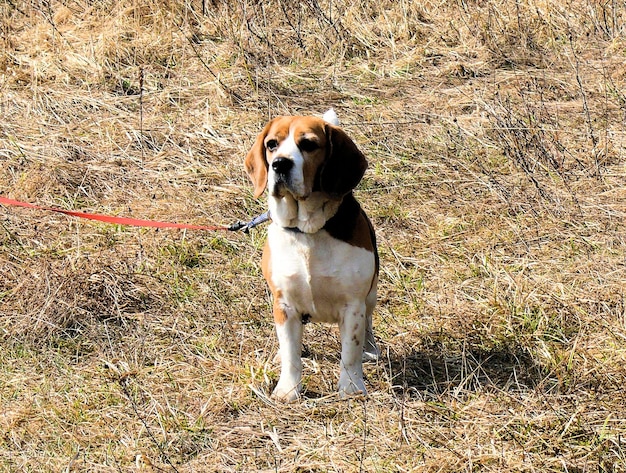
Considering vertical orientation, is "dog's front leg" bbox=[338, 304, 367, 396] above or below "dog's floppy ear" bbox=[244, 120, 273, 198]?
below

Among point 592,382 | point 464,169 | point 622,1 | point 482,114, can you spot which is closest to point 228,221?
point 464,169

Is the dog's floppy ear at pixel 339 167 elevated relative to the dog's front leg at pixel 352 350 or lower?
elevated

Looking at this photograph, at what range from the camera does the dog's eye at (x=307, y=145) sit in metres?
3.81

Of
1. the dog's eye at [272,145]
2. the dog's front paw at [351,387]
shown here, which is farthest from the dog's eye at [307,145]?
the dog's front paw at [351,387]

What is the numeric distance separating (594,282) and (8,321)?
2934 millimetres

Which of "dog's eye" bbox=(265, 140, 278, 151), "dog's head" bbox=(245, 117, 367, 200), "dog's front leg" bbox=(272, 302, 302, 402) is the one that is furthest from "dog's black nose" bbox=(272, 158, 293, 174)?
A: "dog's front leg" bbox=(272, 302, 302, 402)

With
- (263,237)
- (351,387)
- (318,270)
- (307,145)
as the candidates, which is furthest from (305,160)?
(263,237)

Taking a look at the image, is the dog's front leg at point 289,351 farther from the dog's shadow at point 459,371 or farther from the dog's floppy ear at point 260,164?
the dog's floppy ear at point 260,164

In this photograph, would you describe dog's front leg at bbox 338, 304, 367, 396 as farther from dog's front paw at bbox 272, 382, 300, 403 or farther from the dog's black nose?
the dog's black nose

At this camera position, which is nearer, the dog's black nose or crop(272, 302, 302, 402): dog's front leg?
the dog's black nose

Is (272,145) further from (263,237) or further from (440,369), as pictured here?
(263,237)

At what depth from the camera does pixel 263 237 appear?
5797mm

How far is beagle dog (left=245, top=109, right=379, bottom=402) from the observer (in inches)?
151

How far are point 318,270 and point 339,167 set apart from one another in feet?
1.36
